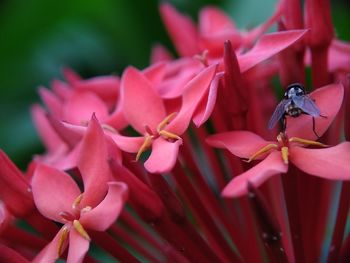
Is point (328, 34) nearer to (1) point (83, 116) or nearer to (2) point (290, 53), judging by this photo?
(2) point (290, 53)

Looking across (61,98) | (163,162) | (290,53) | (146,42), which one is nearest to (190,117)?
(163,162)

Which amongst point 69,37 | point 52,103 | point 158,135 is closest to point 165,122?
point 158,135

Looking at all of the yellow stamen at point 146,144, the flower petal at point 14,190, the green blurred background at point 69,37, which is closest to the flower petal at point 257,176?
the yellow stamen at point 146,144

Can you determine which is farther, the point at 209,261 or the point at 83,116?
the point at 83,116

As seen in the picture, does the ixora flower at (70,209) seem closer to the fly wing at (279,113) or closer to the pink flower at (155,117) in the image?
the pink flower at (155,117)

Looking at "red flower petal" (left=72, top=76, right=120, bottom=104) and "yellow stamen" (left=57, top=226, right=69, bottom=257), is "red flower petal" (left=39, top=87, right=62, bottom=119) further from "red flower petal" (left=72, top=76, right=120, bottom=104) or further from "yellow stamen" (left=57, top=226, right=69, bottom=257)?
"yellow stamen" (left=57, top=226, right=69, bottom=257)

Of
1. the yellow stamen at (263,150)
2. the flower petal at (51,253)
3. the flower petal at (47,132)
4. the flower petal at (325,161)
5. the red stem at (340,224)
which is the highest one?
the yellow stamen at (263,150)

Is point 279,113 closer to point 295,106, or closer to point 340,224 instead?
point 295,106
